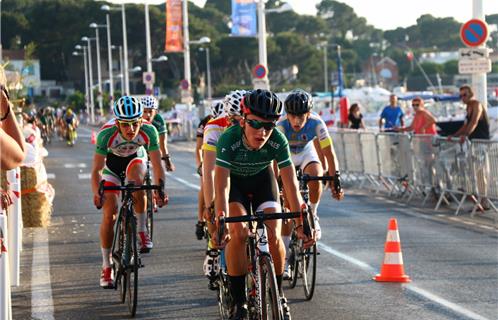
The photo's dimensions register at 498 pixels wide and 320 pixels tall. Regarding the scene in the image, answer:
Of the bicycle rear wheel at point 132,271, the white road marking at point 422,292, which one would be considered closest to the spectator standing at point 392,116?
the white road marking at point 422,292

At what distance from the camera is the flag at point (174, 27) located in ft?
188

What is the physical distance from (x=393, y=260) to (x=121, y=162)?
9.04 ft

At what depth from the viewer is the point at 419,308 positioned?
10289 mm

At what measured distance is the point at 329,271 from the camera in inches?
498

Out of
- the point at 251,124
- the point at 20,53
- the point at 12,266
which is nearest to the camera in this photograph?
the point at 251,124

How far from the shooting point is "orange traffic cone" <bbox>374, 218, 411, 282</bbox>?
1176cm

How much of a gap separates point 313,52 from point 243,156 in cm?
14637

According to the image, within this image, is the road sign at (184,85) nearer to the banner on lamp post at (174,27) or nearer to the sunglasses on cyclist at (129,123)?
the banner on lamp post at (174,27)

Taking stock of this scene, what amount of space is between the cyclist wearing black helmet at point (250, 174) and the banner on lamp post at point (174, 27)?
1929 inches

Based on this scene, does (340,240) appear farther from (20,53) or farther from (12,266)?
(20,53)

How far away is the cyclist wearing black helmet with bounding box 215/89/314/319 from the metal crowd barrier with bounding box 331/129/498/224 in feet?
31.7

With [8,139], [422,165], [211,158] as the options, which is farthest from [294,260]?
[422,165]

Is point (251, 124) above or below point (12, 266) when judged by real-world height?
above

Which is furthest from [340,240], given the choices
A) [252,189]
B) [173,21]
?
[173,21]
